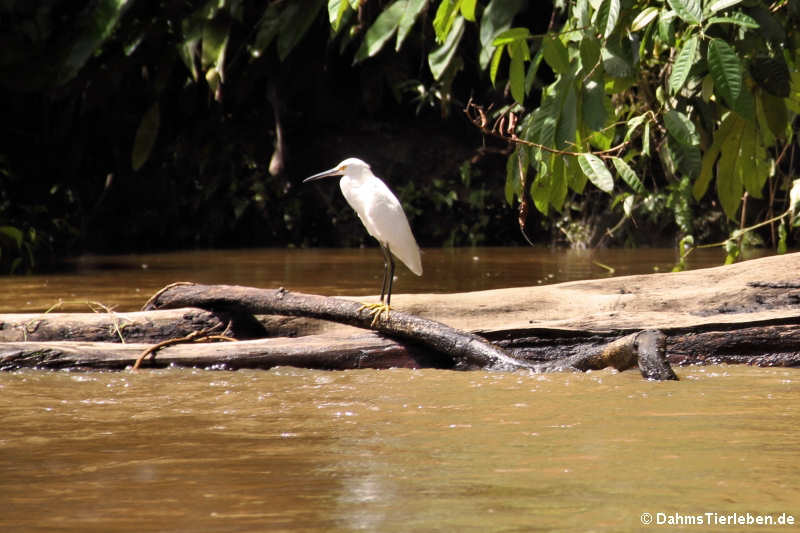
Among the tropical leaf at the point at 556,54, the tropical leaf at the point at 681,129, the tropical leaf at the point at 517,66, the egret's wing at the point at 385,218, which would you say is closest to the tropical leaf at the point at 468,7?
the tropical leaf at the point at 517,66

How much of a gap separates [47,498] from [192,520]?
367mm

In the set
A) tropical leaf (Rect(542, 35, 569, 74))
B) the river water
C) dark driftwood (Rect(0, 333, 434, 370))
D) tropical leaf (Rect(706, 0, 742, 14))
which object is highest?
tropical leaf (Rect(706, 0, 742, 14))

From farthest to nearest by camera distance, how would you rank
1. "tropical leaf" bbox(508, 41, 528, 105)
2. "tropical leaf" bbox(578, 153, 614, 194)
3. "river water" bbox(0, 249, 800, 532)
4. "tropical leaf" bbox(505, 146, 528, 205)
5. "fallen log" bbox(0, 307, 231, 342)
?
1. "fallen log" bbox(0, 307, 231, 342)
2. "tropical leaf" bbox(505, 146, 528, 205)
3. "tropical leaf" bbox(508, 41, 528, 105)
4. "tropical leaf" bbox(578, 153, 614, 194)
5. "river water" bbox(0, 249, 800, 532)

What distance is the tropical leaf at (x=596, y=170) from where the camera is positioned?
2948mm

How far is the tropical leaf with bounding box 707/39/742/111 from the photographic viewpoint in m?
2.67

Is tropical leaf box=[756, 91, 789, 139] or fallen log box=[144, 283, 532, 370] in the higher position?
tropical leaf box=[756, 91, 789, 139]

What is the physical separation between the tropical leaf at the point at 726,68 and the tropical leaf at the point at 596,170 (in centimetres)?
40

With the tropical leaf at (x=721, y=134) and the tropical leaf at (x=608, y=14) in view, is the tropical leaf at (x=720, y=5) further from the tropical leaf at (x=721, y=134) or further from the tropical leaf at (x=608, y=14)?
the tropical leaf at (x=721, y=134)

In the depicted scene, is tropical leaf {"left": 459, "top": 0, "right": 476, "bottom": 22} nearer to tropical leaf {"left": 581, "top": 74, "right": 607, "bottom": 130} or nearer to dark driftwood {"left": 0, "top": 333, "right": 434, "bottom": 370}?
tropical leaf {"left": 581, "top": 74, "right": 607, "bottom": 130}

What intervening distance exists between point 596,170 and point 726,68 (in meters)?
0.45

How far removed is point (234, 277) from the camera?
798 centimetres

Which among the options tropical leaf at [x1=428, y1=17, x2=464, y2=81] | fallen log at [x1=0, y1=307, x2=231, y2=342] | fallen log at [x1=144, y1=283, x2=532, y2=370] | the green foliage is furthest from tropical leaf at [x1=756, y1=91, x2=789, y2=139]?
fallen log at [x1=0, y1=307, x2=231, y2=342]

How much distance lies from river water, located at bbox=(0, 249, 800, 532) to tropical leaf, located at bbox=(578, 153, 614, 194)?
2.08ft

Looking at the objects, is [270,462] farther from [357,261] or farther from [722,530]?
[357,261]
